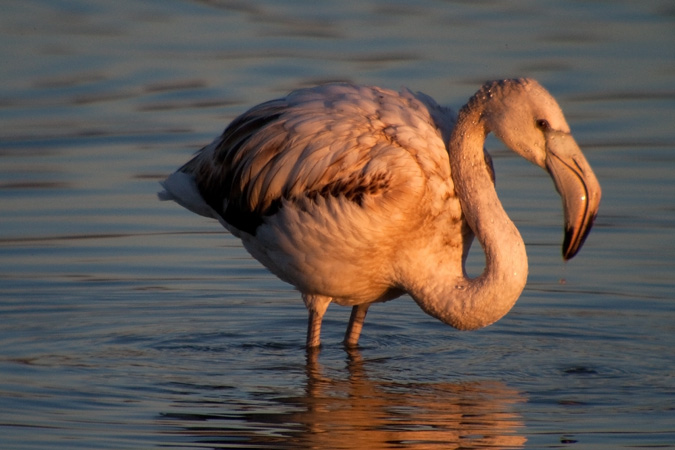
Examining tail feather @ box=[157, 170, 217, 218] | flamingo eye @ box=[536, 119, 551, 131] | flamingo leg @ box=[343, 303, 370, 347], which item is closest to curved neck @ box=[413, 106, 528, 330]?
flamingo eye @ box=[536, 119, 551, 131]

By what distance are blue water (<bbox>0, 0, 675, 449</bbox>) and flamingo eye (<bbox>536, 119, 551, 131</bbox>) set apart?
4.74ft

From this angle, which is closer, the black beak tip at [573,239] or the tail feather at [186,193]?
the black beak tip at [573,239]

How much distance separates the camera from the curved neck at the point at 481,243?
7316 millimetres

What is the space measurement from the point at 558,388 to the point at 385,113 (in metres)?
1.81

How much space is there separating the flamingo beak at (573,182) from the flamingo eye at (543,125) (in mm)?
31

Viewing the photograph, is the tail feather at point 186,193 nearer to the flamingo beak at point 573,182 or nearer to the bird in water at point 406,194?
the bird in water at point 406,194

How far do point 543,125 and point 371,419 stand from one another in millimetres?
1828

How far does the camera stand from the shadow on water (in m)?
6.52

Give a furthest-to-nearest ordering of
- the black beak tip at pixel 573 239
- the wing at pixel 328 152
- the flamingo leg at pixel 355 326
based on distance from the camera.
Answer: the flamingo leg at pixel 355 326, the wing at pixel 328 152, the black beak tip at pixel 573 239

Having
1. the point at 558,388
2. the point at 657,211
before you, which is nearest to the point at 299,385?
the point at 558,388

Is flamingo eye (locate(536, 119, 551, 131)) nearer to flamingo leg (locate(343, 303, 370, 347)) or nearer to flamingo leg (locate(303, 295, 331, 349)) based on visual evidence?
flamingo leg (locate(303, 295, 331, 349))

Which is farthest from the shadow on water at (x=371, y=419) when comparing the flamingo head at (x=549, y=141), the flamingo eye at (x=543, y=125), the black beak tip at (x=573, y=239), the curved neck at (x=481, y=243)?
the flamingo eye at (x=543, y=125)

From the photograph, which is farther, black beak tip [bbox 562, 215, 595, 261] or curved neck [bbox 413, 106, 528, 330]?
curved neck [bbox 413, 106, 528, 330]

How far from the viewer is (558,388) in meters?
7.38
